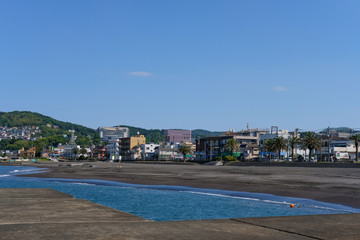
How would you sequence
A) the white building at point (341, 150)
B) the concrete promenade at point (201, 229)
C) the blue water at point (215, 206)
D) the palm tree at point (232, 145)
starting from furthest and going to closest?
the palm tree at point (232, 145), the white building at point (341, 150), the blue water at point (215, 206), the concrete promenade at point (201, 229)

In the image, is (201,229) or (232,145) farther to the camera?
(232,145)

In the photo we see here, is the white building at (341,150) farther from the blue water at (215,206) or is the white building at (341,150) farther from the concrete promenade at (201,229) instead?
the concrete promenade at (201,229)

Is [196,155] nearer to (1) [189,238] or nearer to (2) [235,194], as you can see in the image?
(2) [235,194]

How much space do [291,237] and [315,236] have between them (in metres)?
0.55

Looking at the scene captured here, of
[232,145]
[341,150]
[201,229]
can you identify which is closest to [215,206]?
[201,229]

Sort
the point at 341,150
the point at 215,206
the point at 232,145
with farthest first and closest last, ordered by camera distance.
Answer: the point at 232,145 < the point at 341,150 < the point at 215,206

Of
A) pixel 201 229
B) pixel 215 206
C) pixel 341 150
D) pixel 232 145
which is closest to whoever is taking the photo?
pixel 201 229

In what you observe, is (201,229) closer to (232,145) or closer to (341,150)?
(232,145)

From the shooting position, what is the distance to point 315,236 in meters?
7.86

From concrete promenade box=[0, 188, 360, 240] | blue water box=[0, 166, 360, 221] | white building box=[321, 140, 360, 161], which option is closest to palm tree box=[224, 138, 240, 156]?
white building box=[321, 140, 360, 161]

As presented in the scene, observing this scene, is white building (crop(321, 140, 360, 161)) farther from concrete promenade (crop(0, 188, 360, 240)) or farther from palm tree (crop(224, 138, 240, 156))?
concrete promenade (crop(0, 188, 360, 240))

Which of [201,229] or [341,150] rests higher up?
[341,150]

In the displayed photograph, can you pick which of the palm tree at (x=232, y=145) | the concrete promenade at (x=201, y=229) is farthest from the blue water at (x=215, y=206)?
the palm tree at (x=232, y=145)

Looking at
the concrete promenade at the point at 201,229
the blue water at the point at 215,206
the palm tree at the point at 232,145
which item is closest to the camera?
the concrete promenade at the point at 201,229
